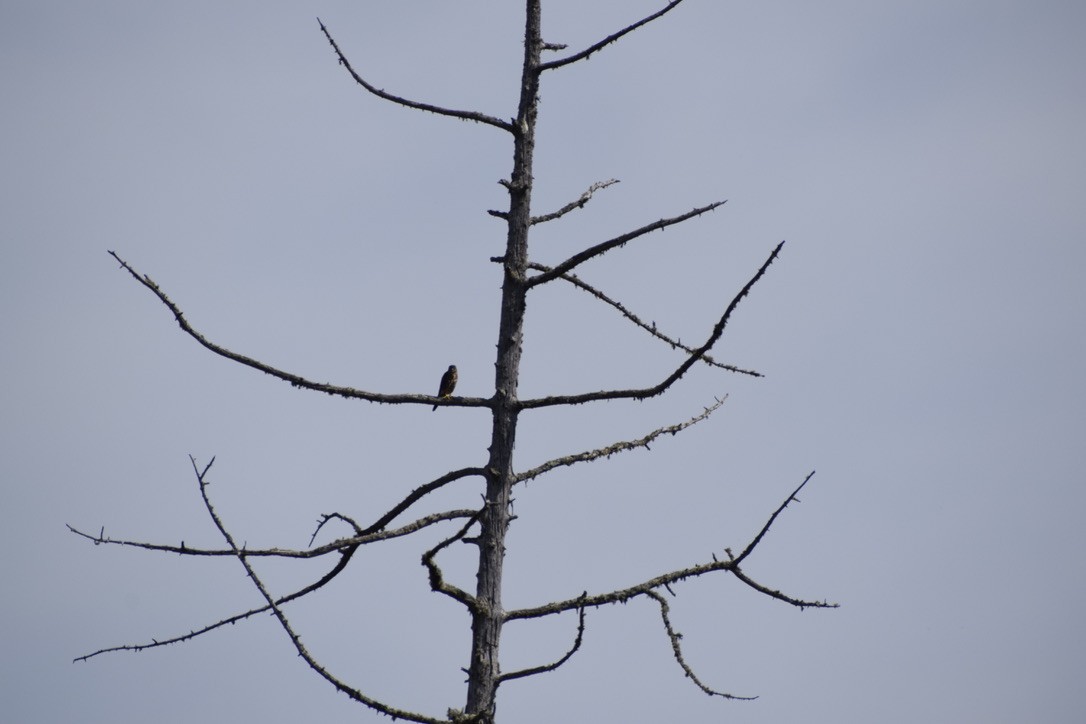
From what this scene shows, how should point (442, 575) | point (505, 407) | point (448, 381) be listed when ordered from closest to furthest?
point (442, 575) → point (505, 407) → point (448, 381)

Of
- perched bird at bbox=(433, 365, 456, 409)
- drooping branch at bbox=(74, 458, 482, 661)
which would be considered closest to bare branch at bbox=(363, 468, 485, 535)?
drooping branch at bbox=(74, 458, 482, 661)

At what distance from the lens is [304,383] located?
6754 mm

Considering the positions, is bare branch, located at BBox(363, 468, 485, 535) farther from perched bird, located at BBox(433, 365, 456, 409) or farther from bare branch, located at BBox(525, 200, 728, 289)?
perched bird, located at BBox(433, 365, 456, 409)

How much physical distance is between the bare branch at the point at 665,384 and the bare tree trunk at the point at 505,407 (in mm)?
241

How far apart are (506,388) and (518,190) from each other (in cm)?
127

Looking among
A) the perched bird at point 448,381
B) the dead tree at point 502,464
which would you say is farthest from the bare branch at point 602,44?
the perched bird at point 448,381

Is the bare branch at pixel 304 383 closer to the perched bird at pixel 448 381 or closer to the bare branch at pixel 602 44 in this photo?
the bare branch at pixel 602 44

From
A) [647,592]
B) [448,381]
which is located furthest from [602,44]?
[448,381]

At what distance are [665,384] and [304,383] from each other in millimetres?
1995

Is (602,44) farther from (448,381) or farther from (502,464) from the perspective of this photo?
(448,381)

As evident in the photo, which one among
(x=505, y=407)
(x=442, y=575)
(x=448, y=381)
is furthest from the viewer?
(x=448, y=381)

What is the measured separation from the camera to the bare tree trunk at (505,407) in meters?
6.94

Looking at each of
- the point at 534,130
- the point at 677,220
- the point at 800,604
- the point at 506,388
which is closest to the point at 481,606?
the point at 506,388

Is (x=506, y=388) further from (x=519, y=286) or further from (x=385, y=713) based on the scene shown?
(x=385, y=713)
